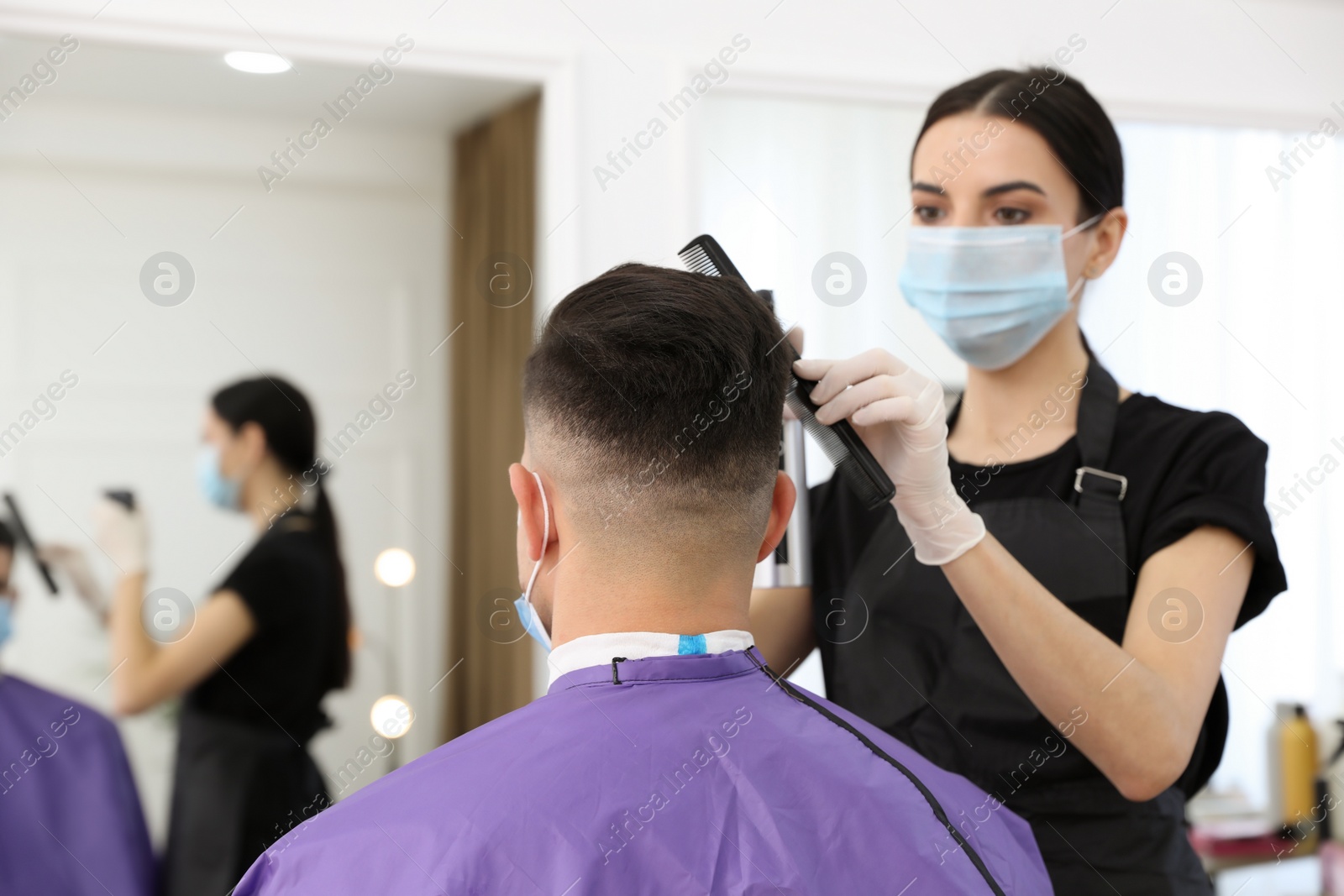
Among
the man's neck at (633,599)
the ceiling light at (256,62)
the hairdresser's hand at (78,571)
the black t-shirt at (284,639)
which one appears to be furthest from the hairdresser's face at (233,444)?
the man's neck at (633,599)

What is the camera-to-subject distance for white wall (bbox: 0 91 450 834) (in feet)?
5.89

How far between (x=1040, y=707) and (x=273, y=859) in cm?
82

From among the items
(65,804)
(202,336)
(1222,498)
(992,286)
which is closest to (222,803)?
(65,804)

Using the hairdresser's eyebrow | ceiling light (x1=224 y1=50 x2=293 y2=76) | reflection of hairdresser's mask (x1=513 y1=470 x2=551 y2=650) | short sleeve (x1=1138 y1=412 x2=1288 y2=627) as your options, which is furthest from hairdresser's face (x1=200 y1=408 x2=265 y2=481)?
short sleeve (x1=1138 y1=412 x2=1288 y2=627)

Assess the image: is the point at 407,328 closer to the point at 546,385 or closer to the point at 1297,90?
the point at 546,385

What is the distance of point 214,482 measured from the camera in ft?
6.06

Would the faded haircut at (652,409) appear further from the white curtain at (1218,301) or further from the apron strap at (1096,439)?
the white curtain at (1218,301)

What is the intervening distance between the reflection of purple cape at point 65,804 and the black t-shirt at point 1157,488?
3.90ft

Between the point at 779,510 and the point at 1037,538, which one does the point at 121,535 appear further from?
the point at 1037,538

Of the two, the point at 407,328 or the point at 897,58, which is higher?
the point at 897,58

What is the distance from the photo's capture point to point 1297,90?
8.52ft

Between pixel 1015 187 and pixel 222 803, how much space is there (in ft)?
5.30

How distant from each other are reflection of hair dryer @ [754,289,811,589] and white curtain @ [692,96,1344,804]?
2.83ft

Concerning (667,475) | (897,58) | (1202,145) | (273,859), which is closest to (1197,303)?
(1202,145)
